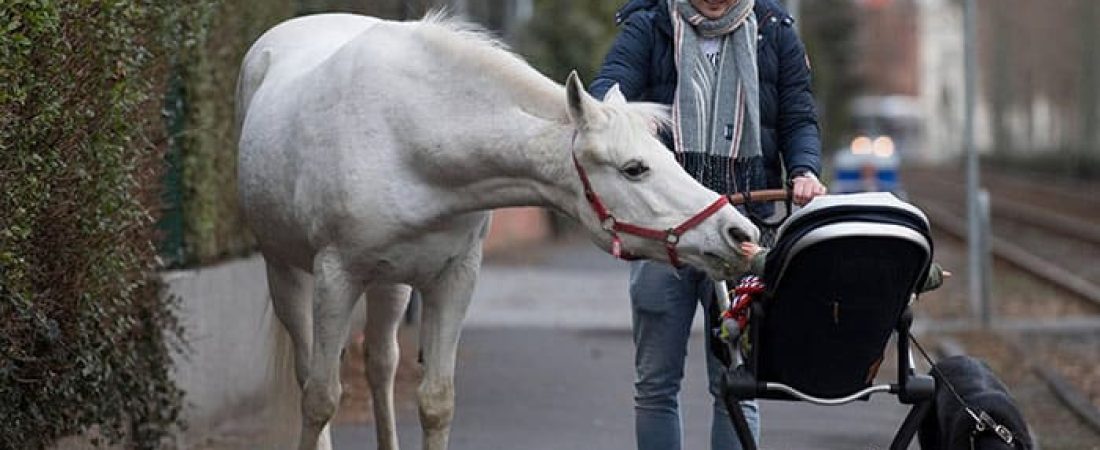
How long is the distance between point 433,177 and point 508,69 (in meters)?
0.42

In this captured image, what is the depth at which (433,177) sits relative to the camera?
24.5ft

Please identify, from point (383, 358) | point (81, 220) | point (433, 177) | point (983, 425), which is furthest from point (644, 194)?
point (81, 220)

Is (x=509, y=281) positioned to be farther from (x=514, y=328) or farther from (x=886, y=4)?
(x=886, y=4)

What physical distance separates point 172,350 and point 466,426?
5.41 ft

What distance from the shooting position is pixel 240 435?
11227 millimetres

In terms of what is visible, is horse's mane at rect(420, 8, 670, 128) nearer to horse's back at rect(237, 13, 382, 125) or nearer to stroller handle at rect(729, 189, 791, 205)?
stroller handle at rect(729, 189, 791, 205)

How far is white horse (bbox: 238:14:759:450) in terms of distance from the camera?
22.6 feet

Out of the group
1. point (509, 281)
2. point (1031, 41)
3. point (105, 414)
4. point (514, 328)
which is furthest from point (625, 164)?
point (1031, 41)

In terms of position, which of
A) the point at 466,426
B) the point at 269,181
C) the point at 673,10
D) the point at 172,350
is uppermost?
the point at 673,10

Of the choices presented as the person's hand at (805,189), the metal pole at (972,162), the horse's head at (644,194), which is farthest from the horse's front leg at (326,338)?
the metal pole at (972,162)

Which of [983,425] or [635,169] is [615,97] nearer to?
[635,169]

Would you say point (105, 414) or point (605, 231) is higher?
point (605, 231)

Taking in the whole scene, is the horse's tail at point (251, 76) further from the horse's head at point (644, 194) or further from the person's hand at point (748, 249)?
the person's hand at point (748, 249)

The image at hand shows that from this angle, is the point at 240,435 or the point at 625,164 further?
the point at 240,435
